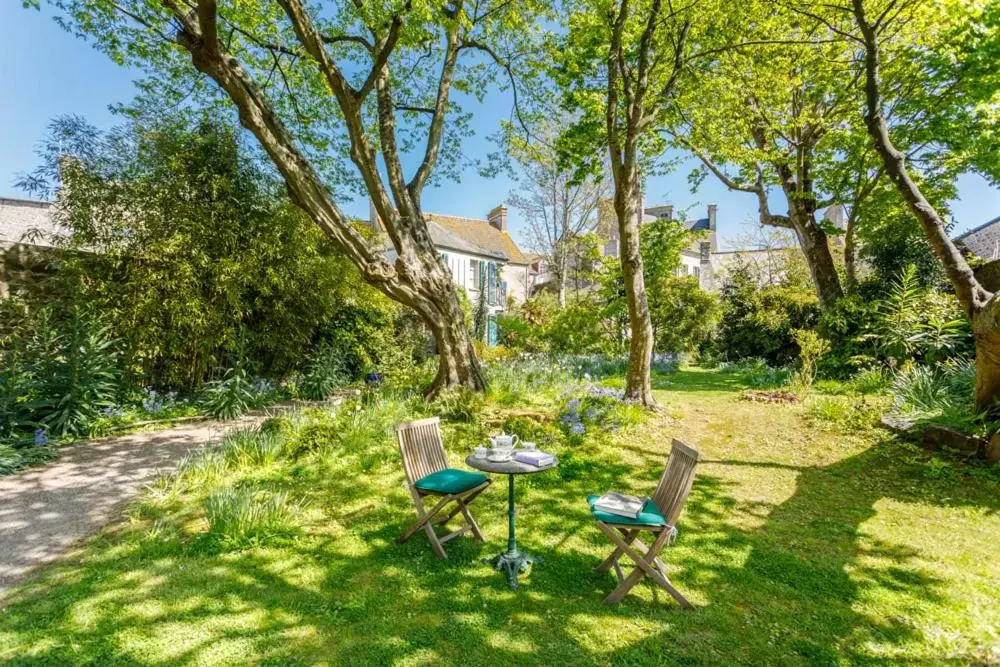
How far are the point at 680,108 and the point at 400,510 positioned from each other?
8268 mm

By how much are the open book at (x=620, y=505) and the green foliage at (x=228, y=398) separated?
6859mm

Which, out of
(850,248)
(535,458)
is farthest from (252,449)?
(850,248)

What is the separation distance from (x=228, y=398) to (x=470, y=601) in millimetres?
6511

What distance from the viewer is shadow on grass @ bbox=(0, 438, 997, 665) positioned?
104 inches

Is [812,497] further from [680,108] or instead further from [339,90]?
[339,90]

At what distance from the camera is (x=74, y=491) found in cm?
480

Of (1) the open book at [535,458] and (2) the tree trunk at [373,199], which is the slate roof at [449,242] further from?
(1) the open book at [535,458]

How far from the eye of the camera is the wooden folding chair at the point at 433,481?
3.70m

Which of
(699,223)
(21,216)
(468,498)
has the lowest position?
(468,498)

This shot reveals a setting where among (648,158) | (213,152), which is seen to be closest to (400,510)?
(213,152)

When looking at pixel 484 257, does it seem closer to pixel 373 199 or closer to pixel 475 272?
pixel 475 272

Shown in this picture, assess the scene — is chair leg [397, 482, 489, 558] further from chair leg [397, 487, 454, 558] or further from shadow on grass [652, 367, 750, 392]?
shadow on grass [652, 367, 750, 392]

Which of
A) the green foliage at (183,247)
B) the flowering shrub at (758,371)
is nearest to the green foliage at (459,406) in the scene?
the green foliage at (183,247)

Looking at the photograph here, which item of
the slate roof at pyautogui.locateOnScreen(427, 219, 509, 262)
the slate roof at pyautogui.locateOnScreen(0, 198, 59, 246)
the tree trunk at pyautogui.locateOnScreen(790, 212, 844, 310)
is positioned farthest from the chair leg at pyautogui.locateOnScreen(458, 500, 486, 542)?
the slate roof at pyautogui.locateOnScreen(427, 219, 509, 262)
